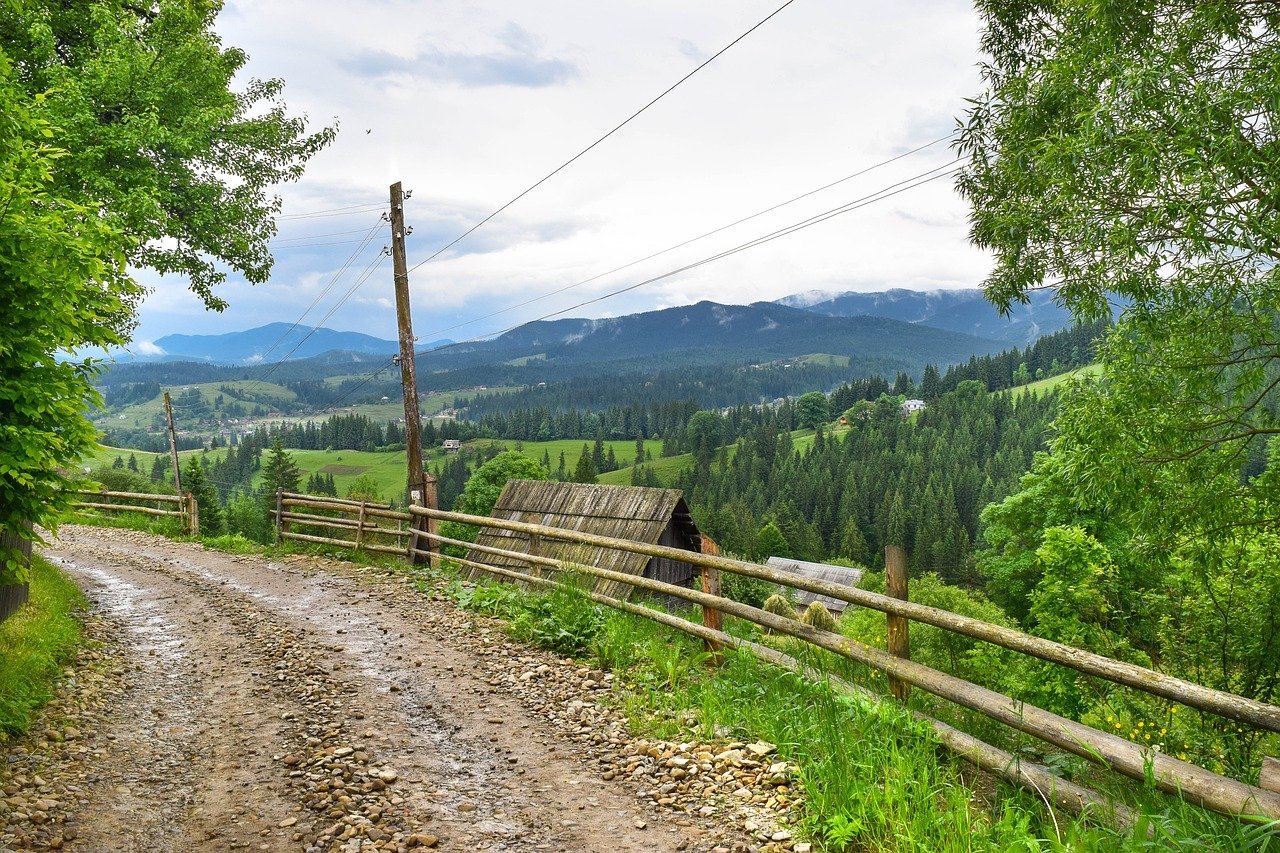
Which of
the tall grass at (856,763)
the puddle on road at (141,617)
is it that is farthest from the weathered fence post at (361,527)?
the tall grass at (856,763)

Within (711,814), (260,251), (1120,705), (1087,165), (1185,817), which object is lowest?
(1120,705)

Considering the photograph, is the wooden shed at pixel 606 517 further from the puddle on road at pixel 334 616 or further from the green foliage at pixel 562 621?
the green foliage at pixel 562 621

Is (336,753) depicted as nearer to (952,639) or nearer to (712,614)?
(712,614)

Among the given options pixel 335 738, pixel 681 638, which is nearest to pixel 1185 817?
pixel 681 638

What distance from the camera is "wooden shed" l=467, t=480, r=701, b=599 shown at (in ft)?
67.3

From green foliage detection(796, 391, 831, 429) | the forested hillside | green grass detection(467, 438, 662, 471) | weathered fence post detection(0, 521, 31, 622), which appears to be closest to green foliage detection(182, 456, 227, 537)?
weathered fence post detection(0, 521, 31, 622)

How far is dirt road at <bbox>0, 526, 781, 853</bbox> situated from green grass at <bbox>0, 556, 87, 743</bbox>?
379mm

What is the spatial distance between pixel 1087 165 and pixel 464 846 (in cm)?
889

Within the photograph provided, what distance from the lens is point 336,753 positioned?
574 cm

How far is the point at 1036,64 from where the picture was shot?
10852mm

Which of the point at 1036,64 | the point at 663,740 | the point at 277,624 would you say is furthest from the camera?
the point at 1036,64

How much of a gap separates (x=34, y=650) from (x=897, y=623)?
8283 mm

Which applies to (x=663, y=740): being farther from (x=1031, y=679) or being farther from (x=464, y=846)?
(x=1031, y=679)

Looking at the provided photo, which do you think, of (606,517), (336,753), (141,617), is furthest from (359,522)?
(336,753)
